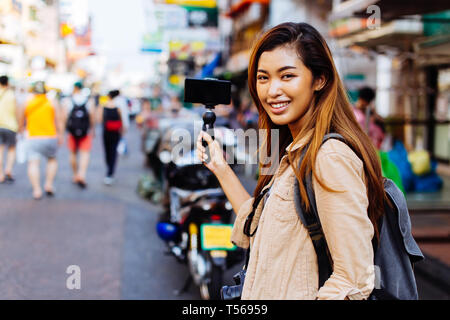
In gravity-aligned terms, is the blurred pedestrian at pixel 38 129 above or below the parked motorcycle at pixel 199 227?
above

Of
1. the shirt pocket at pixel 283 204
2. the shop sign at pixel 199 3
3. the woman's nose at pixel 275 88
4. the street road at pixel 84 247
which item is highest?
the shop sign at pixel 199 3

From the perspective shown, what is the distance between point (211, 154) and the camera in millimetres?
1973

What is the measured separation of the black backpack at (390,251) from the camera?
147 cm

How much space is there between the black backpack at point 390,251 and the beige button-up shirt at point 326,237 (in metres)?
0.02

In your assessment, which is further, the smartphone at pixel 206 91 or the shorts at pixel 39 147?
the shorts at pixel 39 147

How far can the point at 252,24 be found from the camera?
107ft

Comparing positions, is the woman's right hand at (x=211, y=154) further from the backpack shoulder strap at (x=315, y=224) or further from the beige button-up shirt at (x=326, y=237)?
the backpack shoulder strap at (x=315, y=224)

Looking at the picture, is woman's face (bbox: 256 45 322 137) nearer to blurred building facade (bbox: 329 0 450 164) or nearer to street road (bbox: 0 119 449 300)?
street road (bbox: 0 119 449 300)

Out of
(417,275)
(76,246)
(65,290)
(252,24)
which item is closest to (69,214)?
(76,246)

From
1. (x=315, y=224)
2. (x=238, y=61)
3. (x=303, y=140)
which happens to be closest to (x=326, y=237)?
(x=315, y=224)

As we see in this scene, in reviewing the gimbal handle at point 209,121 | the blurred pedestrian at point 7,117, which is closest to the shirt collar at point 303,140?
the gimbal handle at point 209,121

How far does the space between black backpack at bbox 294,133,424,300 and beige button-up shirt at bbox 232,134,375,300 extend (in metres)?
0.02

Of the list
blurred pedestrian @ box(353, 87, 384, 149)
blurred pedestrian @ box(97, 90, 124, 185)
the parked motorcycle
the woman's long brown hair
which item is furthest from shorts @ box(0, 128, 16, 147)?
the woman's long brown hair

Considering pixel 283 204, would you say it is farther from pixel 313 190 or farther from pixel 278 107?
Answer: pixel 278 107
